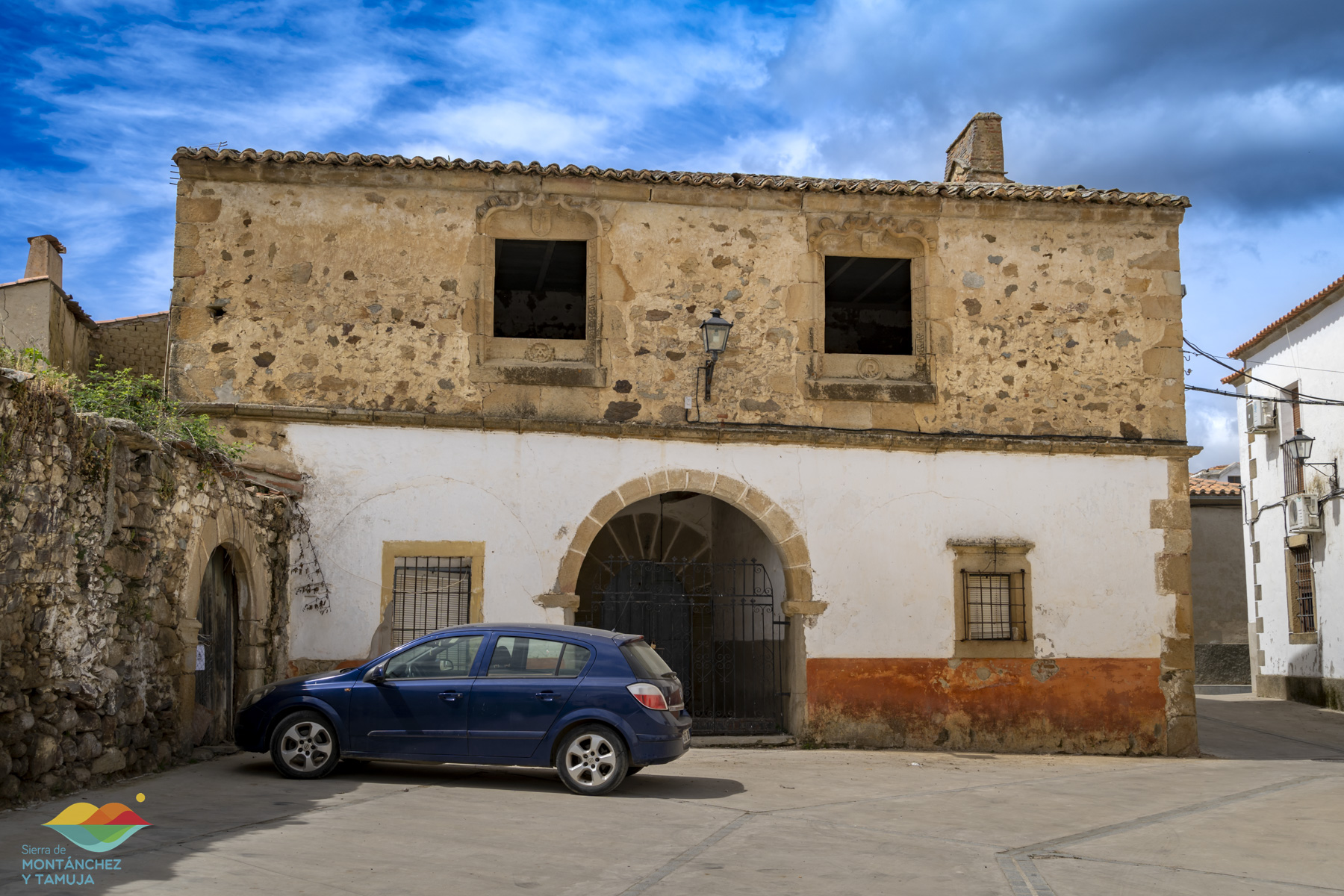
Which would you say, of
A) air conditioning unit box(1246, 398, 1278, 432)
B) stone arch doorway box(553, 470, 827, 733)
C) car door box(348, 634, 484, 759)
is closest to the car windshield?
car door box(348, 634, 484, 759)

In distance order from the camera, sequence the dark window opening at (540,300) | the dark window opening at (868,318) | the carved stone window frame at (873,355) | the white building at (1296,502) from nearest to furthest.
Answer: the carved stone window frame at (873,355)
the dark window opening at (540,300)
the dark window opening at (868,318)
the white building at (1296,502)

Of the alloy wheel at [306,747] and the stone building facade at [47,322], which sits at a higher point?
the stone building facade at [47,322]

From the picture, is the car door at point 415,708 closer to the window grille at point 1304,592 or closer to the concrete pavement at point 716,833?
the concrete pavement at point 716,833

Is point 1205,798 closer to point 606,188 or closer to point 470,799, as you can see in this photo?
point 470,799

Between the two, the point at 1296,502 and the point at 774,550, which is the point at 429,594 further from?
the point at 1296,502

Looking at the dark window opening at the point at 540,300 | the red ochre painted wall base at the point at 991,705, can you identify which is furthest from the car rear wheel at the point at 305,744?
the dark window opening at the point at 540,300

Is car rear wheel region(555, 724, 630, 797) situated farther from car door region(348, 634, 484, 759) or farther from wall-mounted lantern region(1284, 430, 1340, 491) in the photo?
wall-mounted lantern region(1284, 430, 1340, 491)

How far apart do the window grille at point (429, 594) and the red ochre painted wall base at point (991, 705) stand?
361cm

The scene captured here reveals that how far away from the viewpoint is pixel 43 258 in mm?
16531

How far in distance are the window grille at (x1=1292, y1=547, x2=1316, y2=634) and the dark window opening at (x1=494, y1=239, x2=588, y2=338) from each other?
12686 millimetres

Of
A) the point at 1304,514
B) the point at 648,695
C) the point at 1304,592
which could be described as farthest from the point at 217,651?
the point at 1304,592

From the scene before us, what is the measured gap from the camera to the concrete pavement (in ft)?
17.6

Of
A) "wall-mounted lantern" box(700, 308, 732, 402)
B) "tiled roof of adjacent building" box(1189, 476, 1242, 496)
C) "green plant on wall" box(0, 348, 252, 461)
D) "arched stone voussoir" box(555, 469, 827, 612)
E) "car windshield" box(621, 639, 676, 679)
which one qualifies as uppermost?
"wall-mounted lantern" box(700, 308, 732, 402)

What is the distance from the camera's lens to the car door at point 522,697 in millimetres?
8070
